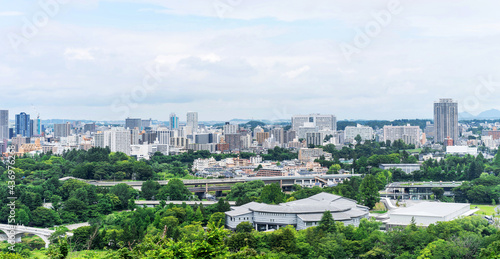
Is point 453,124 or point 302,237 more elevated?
point 453,124

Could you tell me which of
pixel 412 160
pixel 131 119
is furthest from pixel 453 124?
pixel 131 119

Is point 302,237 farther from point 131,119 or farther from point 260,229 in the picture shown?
point 131,119

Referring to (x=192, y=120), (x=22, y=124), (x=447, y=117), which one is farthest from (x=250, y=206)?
(x=192, y=120)

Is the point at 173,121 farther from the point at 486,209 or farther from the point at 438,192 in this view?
the point at 486,209

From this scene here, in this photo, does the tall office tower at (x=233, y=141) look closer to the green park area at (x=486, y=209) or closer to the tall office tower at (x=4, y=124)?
the tall office tower at (x=4, y=124)

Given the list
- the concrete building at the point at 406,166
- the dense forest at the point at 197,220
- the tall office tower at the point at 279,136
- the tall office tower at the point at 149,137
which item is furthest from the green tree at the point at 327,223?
the tall office tower at the point at 149,137
